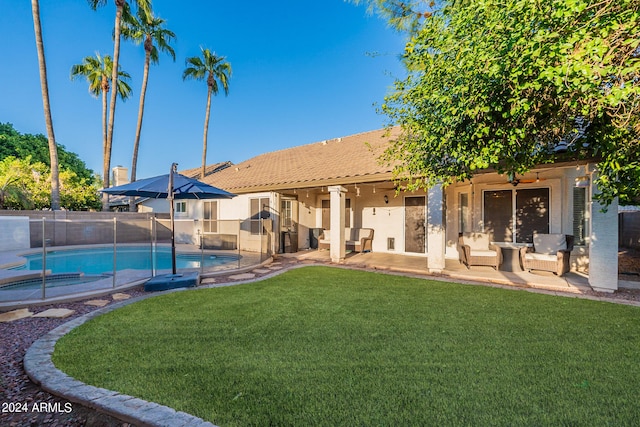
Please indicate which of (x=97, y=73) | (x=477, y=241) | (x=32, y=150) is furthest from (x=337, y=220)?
(x=32, y=150)

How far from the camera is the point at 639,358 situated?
3299 millimetres

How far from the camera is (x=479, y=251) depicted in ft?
27.0

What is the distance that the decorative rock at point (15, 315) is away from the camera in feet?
15.0

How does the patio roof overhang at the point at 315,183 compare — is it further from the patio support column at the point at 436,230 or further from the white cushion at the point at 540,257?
the white cushion at the point at 540,257

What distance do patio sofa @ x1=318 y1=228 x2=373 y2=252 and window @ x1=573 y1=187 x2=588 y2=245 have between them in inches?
243

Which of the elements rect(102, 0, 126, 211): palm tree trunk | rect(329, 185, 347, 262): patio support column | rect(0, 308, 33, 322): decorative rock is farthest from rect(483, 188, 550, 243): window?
rect(102, 0, 126, 211): palm tree trunk

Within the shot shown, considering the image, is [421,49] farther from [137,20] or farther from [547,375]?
[137,20]

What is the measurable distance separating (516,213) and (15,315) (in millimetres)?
11826

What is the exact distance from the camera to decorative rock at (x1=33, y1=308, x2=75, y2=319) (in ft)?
15.7

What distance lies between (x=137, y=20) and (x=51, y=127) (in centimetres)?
839

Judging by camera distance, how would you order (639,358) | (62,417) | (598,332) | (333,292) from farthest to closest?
(333,292), (598,332), (639,358), (62,417)

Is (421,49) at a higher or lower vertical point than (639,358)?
higher

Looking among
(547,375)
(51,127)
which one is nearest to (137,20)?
(51,127)

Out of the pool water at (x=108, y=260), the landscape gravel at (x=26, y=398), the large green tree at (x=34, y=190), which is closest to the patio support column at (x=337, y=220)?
the pool water at (x=108, y=260)
